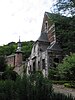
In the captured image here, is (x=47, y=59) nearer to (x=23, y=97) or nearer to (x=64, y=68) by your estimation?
(x=64, y=68)

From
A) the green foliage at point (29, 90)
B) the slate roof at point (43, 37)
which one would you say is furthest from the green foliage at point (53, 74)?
the green foliage at point (29, 90)

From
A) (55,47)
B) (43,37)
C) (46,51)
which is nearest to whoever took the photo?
(46,51)

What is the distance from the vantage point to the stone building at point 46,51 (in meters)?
40.7

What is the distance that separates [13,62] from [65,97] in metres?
54.8

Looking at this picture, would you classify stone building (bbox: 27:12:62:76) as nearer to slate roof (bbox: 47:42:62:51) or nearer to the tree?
slate roof (bbox: 47:42:62:51)

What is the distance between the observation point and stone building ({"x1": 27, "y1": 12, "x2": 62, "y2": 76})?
40.7 metres

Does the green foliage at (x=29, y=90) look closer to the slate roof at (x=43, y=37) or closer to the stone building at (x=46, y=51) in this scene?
the stone building at (x=46, y=51)

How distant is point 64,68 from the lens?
96.8 feet

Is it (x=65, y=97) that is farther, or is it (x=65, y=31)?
(x=65, y=31)

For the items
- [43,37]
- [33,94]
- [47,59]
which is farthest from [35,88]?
[43,37]

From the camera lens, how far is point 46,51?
40688 millimetres

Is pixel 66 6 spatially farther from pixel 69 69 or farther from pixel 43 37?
pixel 43 37

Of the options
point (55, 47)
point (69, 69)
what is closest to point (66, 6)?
point (69, 69)

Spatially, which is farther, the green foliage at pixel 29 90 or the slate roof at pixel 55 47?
the slate roof at pixel 55 47
